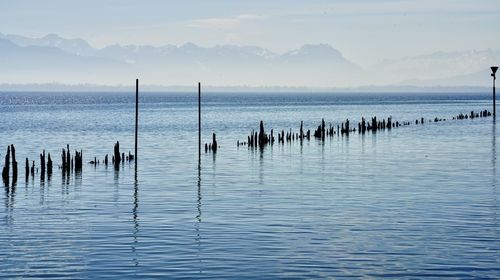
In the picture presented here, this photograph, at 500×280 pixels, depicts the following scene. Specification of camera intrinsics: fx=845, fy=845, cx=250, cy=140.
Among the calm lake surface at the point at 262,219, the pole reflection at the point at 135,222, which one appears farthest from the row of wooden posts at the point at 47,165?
the pole reflection at the point at 135,222

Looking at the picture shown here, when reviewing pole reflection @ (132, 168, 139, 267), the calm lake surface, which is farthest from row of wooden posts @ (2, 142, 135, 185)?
pole reflection @ (132, 168, 139, 267)

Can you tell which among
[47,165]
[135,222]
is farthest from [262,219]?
[47,165]

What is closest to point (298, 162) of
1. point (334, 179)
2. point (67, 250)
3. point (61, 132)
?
point (334, 179)

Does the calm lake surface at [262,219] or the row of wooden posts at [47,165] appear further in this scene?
the row of wooden posts at [47,165]

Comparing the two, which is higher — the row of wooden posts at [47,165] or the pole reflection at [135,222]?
the row of wooden posts at [47,165]

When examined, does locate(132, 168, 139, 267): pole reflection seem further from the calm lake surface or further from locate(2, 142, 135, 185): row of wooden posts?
locate(2, 142, 135, 185): row of wooden posts

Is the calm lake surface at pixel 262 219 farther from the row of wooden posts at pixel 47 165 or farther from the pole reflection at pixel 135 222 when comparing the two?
the row of wooden posts at pixel 47 165

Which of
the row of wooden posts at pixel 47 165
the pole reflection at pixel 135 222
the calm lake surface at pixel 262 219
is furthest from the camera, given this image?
the row of wooden posts at pixel 47 165

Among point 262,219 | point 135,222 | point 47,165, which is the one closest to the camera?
point 135,222

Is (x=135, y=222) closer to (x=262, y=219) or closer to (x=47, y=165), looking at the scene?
(x=262, y=219)

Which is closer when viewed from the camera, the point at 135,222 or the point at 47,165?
the point at 135,222

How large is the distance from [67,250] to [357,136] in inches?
2569

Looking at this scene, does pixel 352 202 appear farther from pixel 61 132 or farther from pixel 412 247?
pixel 61 132

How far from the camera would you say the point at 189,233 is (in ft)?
90.4
